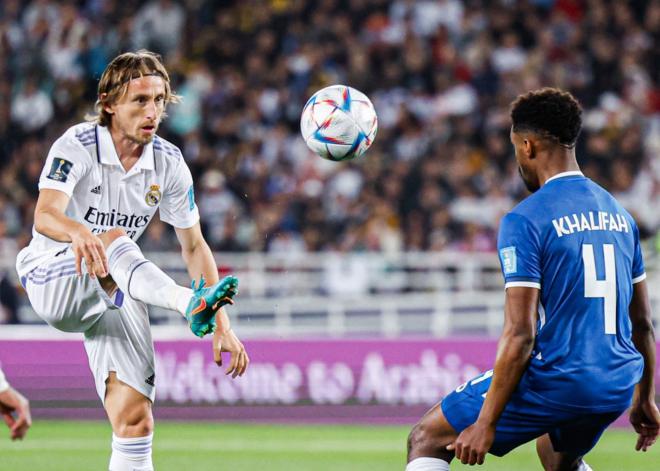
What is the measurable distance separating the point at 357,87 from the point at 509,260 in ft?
37.8

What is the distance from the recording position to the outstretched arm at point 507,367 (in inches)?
175

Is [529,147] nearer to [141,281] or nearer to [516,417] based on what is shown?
[516,417]

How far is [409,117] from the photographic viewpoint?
1580 centimetres

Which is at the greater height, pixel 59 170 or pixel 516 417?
pixel 59 170

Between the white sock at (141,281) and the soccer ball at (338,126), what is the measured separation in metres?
1.76

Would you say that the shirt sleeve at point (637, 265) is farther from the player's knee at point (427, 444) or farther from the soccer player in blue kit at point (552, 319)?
the player's knee at point (427, 444)

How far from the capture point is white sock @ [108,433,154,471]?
220 inches

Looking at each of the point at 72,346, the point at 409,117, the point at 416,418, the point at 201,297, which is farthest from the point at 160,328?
the point at 201,297

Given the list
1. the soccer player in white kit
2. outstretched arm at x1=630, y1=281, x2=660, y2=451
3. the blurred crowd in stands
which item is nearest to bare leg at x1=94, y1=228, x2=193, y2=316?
the soccer player in white kit

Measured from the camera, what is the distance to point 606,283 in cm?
461

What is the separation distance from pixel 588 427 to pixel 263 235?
31.7 feet

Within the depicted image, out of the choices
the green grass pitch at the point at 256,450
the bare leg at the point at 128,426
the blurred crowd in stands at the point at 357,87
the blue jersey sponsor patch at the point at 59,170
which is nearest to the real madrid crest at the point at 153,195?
the blue jersey sponsor patch at the point at 59,170

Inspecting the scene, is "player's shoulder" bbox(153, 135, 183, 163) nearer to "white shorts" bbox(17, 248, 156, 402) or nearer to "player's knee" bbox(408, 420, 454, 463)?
"white shorts" bbox(17, 248, 156, 402)

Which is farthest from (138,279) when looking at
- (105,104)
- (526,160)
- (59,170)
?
(526,160)
